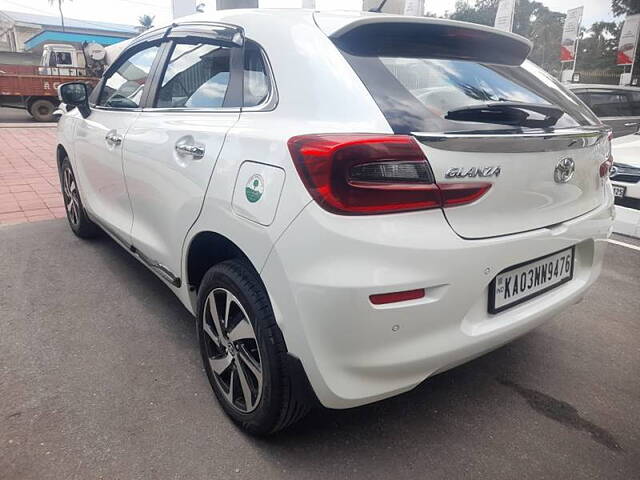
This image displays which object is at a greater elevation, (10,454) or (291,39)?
(291,39)

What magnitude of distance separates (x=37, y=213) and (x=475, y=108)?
4.84 m

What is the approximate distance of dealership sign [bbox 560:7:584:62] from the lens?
58.9 ft

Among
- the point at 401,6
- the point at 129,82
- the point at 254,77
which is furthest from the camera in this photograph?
the point at 401,6

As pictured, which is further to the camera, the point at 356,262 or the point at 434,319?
the point at 434,319

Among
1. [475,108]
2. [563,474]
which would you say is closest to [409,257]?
[475,108]

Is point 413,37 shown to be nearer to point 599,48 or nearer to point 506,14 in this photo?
point 506,14

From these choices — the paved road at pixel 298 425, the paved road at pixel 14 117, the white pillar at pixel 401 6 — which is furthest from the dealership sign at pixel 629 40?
the paved road at pixel 14 117

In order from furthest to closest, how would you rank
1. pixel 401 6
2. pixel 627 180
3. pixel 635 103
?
1. pixel 401 6
2. pixel 635 103
3. pixel 627 180

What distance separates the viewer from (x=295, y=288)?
1.59 metres

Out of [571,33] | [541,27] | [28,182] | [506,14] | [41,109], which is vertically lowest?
[28,182]

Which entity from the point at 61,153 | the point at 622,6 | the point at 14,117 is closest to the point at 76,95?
the point at 61,153

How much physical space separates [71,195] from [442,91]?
3.58 meters

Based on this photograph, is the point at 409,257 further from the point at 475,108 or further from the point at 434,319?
the point at 475,108

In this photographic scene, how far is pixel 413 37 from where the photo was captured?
1901 mm
